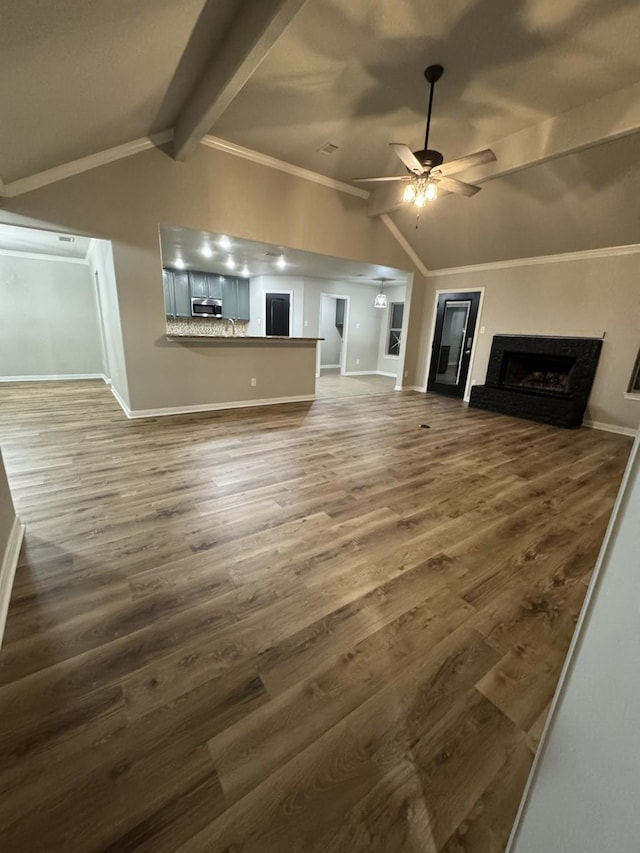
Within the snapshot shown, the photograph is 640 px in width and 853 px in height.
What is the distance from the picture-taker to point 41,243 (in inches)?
208

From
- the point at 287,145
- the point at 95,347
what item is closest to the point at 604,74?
the point at 287,145

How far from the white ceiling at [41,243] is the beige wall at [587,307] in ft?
20.9

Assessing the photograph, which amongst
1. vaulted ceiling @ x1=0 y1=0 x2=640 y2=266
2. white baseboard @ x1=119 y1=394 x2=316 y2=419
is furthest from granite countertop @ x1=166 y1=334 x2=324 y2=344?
vaulted ceiling @ x1=0 y1=0 x2=640 y2=266

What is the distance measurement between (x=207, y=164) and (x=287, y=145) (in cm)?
95

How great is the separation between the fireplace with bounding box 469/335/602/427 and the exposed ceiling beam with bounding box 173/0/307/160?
16.5 ft

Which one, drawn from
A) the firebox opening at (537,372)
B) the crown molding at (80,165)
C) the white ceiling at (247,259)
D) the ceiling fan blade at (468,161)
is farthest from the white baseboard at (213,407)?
the ceiling fan blade at (468,161)

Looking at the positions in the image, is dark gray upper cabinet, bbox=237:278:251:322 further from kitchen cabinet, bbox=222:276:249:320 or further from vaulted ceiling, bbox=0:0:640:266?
vaulted ceiling, bbox=0:0:640:266

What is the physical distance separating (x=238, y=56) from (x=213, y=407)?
3563mm

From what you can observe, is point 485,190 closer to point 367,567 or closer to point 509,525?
point 509,525

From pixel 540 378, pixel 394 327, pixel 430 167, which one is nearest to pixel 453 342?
pixel 540 378

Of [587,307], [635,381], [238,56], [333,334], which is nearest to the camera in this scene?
[238,56]

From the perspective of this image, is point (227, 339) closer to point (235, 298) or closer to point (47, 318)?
point (47, 318)

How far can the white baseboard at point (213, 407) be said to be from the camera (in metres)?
4.33

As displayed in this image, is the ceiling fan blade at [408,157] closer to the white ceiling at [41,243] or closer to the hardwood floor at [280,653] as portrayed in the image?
the hardwood floor at [280,653]
